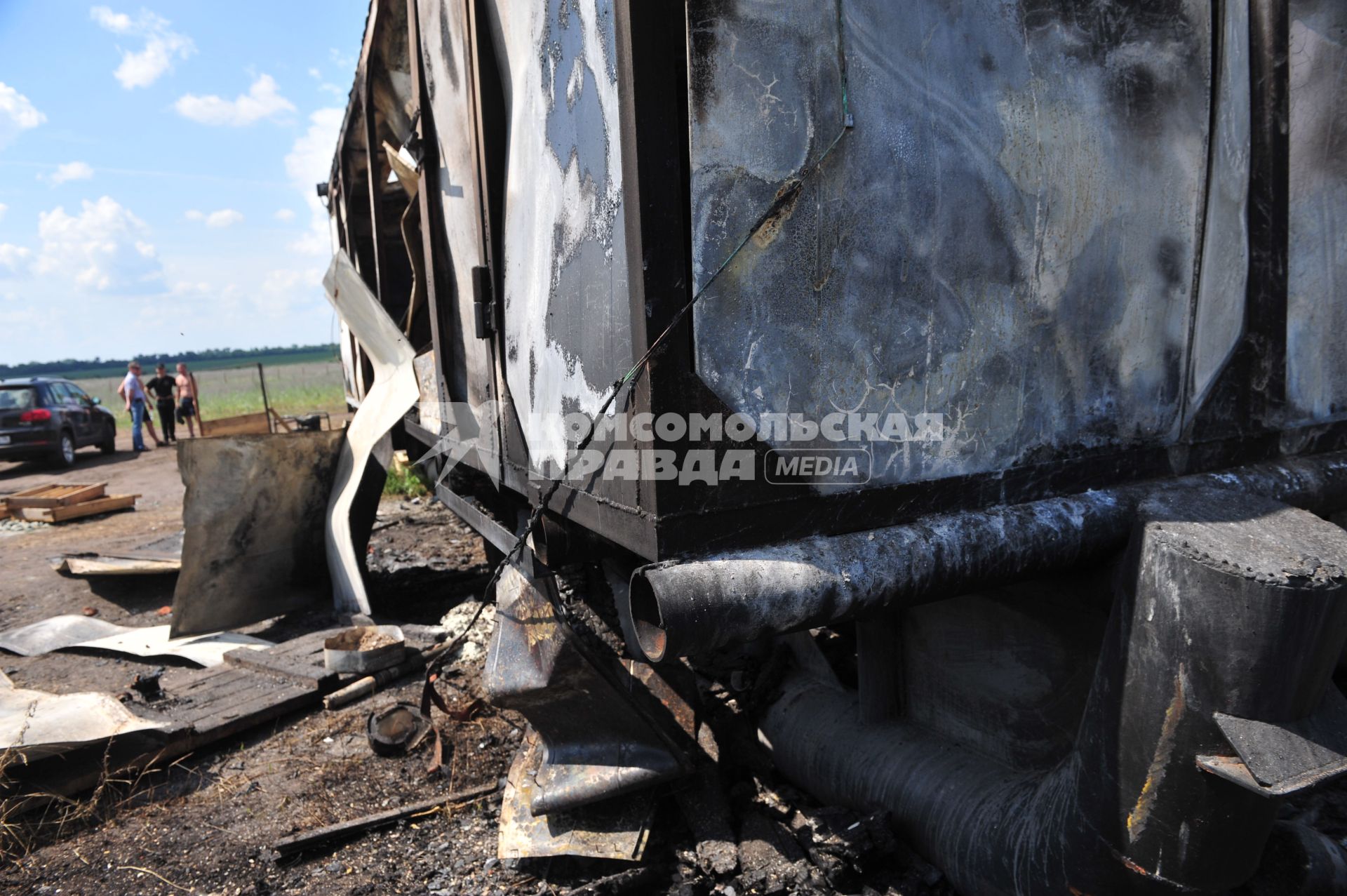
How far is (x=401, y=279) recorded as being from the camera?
816cm

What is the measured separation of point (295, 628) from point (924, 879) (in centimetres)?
472

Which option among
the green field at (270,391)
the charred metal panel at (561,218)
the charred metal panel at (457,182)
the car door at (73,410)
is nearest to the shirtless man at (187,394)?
the green field at (270,391)

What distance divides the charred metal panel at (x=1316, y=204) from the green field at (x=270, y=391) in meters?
17.1

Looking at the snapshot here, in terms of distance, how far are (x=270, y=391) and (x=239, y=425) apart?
99.6 feet

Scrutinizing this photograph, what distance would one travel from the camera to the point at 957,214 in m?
2.46

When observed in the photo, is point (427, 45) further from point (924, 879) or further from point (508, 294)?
point (924, 879)

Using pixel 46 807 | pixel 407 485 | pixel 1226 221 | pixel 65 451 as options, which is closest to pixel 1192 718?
pixel 1226 221

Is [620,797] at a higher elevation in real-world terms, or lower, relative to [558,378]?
lower

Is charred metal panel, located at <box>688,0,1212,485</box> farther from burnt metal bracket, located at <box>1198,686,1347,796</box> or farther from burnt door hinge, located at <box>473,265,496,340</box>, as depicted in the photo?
burnt door hinge, located at <box>473,265,496,340</box>

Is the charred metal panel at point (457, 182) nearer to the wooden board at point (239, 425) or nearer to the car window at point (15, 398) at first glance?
the wooden board at point (239, 425)

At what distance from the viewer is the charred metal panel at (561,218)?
2332mm

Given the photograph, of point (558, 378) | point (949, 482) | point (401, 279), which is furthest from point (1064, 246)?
point (401, 279)

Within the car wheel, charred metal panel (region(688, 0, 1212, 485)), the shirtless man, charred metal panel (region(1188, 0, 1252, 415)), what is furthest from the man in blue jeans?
charred metal panel (region(1188, 0, 1252, 415))

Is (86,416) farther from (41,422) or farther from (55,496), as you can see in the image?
(55,496)
